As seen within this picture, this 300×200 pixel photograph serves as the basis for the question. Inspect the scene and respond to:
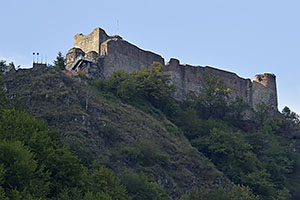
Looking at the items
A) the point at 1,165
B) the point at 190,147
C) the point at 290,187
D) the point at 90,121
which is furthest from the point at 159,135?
the point at 1,165

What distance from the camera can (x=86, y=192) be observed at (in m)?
34.0

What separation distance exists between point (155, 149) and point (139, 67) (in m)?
16.0

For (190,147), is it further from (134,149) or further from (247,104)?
(247,104)

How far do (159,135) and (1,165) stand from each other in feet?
68.7

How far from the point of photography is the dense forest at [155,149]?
33.0 meters

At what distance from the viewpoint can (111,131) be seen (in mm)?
47156

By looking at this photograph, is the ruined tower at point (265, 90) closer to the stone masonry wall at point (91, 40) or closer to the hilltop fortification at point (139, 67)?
the hilltop fortification at point (139, 67)

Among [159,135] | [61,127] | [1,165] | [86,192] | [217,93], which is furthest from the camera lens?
[217,93]

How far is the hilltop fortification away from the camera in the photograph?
2274 inches

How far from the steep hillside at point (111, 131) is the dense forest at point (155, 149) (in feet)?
0.60

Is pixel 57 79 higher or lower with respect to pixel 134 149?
higher

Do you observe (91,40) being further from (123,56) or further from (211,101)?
(211,101)

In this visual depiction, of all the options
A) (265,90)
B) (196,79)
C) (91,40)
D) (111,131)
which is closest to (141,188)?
(111,131)

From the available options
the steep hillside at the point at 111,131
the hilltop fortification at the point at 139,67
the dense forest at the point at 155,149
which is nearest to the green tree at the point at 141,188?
the dense forest at the point at 155,149
